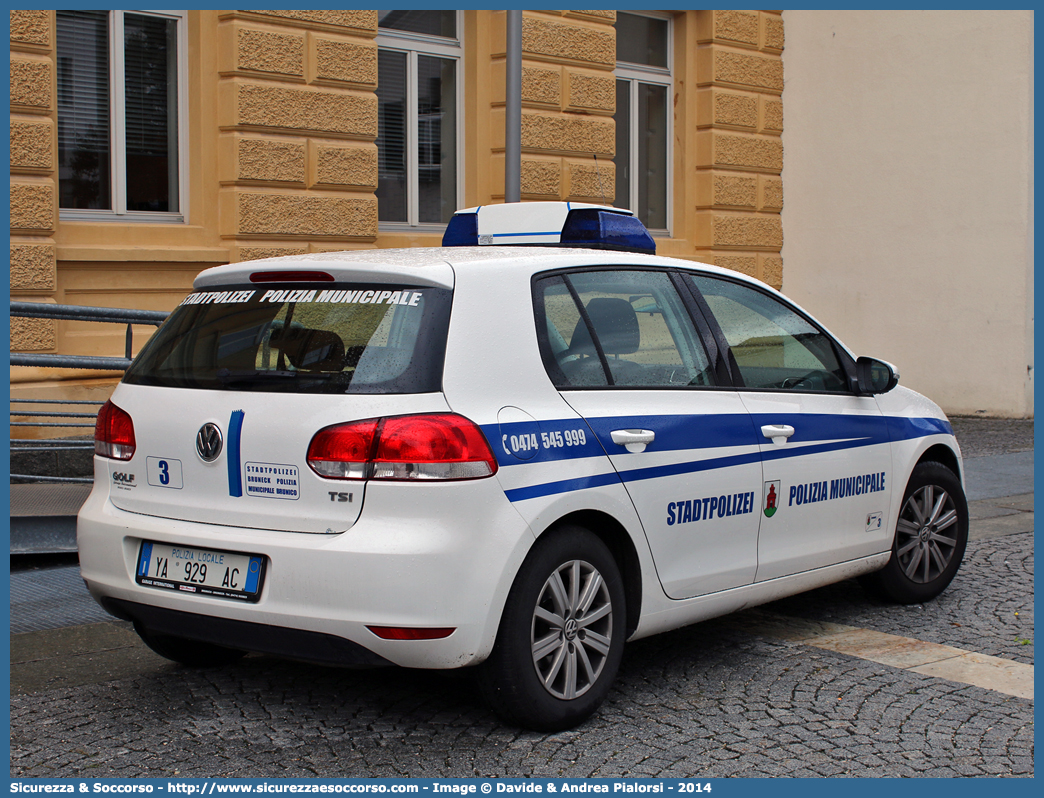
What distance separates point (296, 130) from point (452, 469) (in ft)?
26.5

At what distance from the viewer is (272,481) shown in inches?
142

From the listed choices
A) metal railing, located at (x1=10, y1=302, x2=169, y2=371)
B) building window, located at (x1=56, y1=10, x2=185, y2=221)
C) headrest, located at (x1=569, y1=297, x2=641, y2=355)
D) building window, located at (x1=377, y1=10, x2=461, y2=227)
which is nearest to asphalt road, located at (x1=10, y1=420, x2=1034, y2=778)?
headrest, located at (x1=569, y1=297, x2=641, y2=355)

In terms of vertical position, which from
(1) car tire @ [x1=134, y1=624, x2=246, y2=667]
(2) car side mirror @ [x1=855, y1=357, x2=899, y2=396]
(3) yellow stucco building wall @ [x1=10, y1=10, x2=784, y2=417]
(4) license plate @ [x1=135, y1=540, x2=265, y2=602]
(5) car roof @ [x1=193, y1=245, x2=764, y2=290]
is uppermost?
(3) yellow stucco building wall @ [x1=10, y1=10, x2=784, y2=417]

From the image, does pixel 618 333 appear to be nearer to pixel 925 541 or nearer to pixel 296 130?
pixel 925 541

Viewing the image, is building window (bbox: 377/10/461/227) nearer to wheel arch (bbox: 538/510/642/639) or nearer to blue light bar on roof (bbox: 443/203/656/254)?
blue light bar on roof (bbox: 443/203/656/254)

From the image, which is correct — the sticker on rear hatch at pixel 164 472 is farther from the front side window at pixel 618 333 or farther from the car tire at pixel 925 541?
the car tire at pixel 925 541

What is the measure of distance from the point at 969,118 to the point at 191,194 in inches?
358

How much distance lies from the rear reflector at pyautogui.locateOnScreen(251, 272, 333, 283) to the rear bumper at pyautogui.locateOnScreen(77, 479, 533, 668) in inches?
31.8

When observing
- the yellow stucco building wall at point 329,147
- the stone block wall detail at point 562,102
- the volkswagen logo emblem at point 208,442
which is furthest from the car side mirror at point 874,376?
the stone block wall detail at point 562,102

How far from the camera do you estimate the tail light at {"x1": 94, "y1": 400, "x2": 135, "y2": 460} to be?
4.00 m

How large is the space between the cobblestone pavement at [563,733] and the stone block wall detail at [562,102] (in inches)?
336

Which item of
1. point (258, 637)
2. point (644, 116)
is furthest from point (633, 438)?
point (644, 116)

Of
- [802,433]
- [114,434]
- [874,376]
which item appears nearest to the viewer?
[114,434]

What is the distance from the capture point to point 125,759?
11.8 ft
